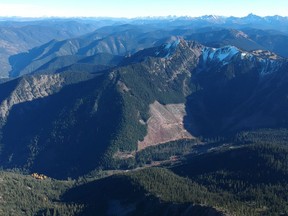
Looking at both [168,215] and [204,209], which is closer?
[204,209]

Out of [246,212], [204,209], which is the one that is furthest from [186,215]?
[246,212]

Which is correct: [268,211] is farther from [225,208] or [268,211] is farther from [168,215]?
[168,215]

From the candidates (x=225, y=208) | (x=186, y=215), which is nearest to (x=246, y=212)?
(x=225, y=208)

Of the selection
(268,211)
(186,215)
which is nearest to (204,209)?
(186,215)

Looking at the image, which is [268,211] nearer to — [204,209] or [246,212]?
[246,212]

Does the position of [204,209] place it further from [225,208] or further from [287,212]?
[287,212]

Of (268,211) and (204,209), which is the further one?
(268,211)
